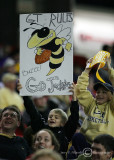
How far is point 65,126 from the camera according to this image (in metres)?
6.79

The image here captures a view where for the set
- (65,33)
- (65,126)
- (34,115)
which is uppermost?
(65,33)

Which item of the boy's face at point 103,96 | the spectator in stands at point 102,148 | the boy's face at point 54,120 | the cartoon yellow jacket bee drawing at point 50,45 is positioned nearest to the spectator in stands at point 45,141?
the spectator in stands at point 102,148

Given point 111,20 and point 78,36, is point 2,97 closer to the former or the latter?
point 78,36

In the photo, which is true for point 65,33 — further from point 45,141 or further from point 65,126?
point 45,141

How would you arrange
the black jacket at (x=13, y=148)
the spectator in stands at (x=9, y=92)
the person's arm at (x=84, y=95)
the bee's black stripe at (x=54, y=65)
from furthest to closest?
the spectator in stands at (x=9, y=92), the bee's black stripe at (x=54, y=65), the person's arm at (x=84, y=95), the black jacket at (x=13, y=148)

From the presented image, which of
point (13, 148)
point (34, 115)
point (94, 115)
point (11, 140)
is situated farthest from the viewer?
point (34, 115)

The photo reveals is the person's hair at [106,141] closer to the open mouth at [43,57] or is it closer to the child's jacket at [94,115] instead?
the child's jacket at [94,115]

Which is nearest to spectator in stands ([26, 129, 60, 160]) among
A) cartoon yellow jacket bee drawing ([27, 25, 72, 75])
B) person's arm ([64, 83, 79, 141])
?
person's arm ([64, 83, 79, 141])

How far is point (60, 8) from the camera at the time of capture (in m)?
17.7

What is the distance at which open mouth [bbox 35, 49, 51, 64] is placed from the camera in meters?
6.98

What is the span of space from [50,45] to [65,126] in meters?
1.15

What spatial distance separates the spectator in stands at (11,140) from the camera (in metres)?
6.36

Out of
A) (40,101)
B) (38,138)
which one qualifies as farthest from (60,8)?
(38,138)

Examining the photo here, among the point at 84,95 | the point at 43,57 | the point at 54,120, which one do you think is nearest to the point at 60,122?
the point at 54,120
